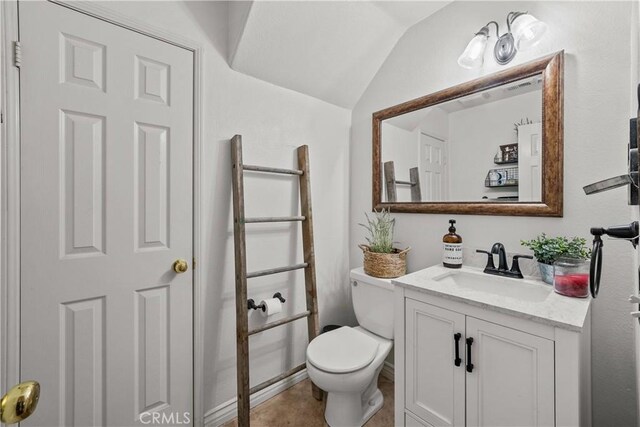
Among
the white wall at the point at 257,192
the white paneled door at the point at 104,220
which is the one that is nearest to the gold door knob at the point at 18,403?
the white paneled door at the point at 104,220

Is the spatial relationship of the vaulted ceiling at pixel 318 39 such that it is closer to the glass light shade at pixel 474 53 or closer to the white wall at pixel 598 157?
the glass light shade at pixel 474 53

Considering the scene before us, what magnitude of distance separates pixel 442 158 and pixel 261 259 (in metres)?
1.24

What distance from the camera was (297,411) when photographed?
166cm

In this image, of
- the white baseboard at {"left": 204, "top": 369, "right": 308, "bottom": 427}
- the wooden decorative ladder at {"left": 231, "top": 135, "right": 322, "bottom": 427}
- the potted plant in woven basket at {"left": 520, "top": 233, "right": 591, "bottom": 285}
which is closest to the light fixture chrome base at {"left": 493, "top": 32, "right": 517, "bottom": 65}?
the potted plant in woven basket at {"left": 520, "top": 233, "right": 591, "bottom": 285}

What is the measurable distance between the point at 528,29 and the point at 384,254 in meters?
1.27

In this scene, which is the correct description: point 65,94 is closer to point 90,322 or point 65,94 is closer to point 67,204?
point 67,204

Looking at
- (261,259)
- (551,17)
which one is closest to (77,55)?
(261,259)

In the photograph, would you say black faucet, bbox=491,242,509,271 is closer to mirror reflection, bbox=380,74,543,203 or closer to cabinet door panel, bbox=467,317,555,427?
mirror reflection, bbox=380,74,543,203

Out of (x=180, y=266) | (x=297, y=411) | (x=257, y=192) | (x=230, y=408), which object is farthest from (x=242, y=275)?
(x=297, y=411)

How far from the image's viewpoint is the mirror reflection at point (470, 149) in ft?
4.47

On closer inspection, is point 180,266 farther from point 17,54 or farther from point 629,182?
point 629,182

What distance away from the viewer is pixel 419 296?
123 centimetres

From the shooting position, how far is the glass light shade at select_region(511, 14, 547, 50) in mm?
1267

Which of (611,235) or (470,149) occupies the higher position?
(470,149)
